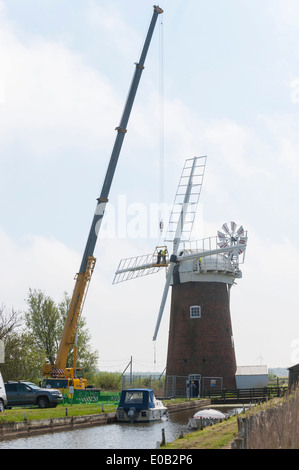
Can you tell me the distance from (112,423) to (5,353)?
61.1ft

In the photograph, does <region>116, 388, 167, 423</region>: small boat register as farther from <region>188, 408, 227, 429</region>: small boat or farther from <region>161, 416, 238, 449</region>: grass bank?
<region>161, 416, 238, 449</region>: grass bank

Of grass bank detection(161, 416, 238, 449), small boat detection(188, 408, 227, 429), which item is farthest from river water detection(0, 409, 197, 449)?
grass bank detection(161, 416, 238, 449)

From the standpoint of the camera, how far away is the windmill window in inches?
1930

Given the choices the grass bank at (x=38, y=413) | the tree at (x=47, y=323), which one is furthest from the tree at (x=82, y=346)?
the grass bank at (x=38, y=413)

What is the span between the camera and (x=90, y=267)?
37.3 metres

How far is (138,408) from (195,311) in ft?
68.2

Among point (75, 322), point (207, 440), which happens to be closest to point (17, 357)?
point (75, 322)

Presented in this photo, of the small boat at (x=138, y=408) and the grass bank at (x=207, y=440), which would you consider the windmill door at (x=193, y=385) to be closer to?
the small boat at (x=138, y=408)

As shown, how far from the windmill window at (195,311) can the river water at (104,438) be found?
21466mm

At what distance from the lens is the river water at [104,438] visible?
63.6 feet

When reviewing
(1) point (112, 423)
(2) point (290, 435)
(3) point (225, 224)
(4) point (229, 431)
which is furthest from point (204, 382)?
(2) point (290, 435)

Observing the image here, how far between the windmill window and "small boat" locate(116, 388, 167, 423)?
62.3ft

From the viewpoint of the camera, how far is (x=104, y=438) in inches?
861
